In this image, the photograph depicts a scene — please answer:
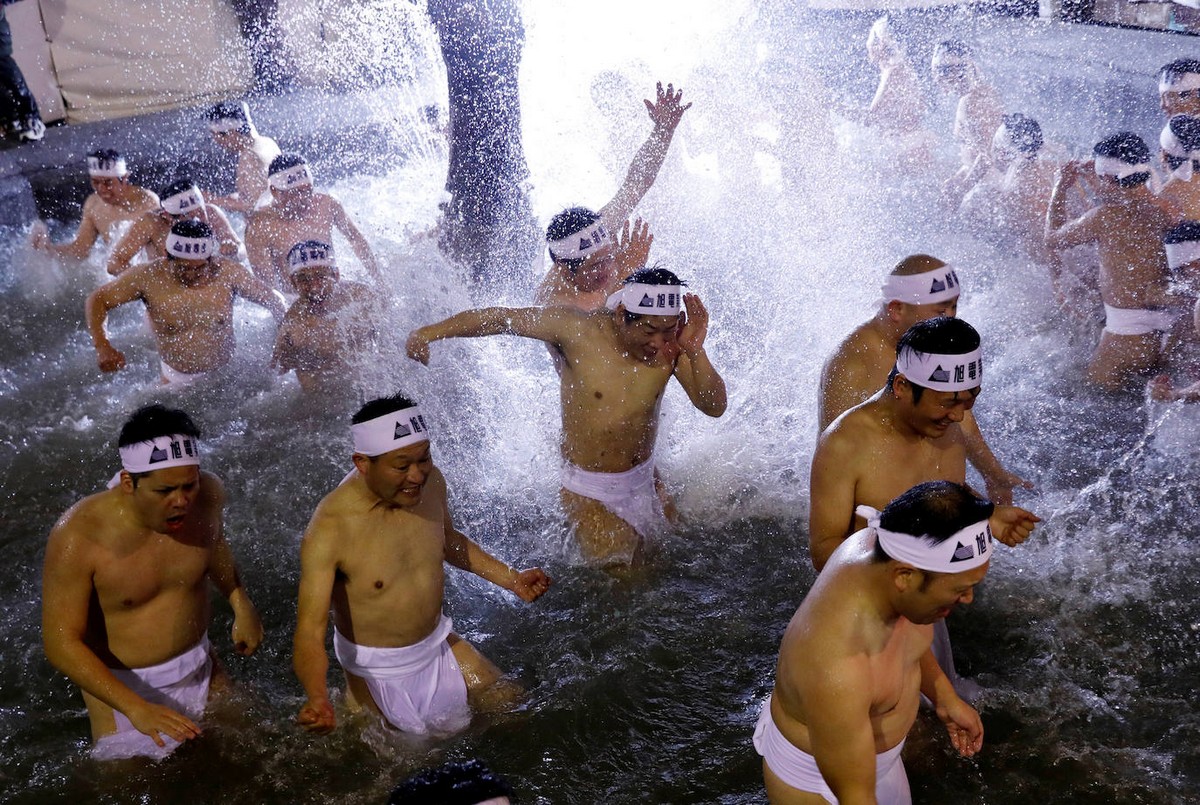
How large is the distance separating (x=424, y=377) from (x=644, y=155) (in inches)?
87.2

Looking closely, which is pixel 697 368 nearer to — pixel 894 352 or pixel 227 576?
pixel 894 352

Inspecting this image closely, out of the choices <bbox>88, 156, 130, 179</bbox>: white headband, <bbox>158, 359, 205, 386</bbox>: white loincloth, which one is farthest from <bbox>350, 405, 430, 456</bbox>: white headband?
<bbox>88, 156, 130, 179</bbox>: white headband

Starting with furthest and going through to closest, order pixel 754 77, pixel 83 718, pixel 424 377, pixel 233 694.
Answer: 1. pixel 754 77
2. pixel 424 377
3. pixel 83 718
4. pixel 233 694

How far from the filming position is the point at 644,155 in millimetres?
6980

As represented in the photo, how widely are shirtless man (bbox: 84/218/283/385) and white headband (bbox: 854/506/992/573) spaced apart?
5.71m

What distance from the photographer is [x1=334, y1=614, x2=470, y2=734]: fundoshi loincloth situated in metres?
4.23

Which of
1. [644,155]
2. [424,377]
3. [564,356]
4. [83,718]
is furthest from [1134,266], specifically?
[83,718]

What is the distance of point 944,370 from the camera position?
11.9ft

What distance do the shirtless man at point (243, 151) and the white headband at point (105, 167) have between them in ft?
3.64

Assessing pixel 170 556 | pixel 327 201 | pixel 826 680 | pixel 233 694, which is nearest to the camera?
pixel 826 680

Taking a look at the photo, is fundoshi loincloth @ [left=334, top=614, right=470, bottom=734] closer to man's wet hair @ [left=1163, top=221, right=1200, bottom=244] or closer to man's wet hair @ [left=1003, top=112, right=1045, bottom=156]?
man's wet hair @ [left=1163, top=221, right=1200, bottom=244]

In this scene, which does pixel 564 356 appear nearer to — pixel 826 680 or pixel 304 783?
pixel 304 783

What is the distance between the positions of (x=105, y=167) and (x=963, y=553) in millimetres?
8559

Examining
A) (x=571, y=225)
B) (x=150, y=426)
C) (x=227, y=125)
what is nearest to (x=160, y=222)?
(x=227, y=125)
